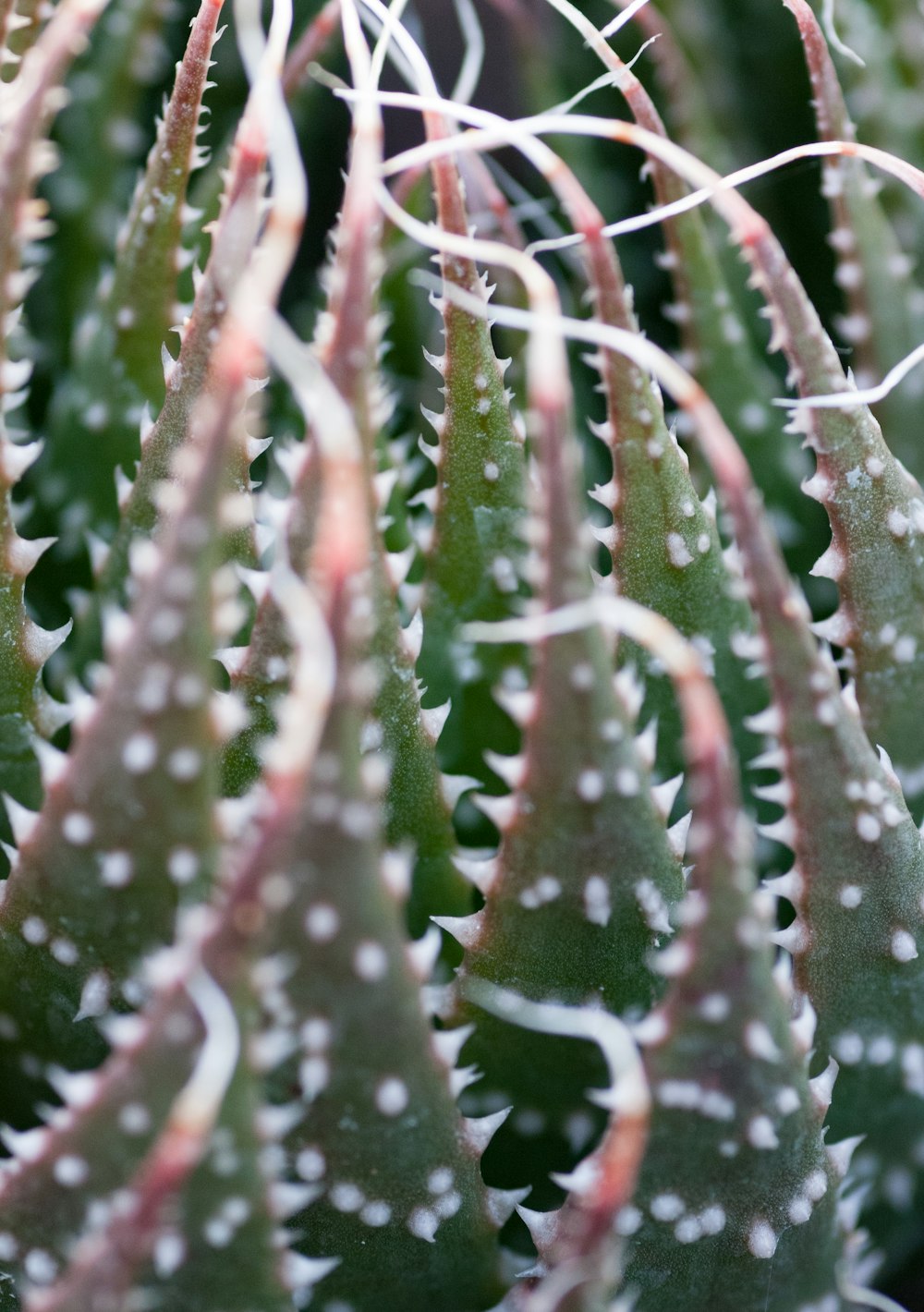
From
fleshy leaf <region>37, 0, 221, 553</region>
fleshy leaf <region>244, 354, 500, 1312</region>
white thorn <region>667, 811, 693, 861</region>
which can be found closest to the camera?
fleshy leaf <region>244, 354, 500, 1312</region>

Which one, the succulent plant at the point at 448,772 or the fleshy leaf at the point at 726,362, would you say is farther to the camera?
the fleshy leaf at the point at 726,362

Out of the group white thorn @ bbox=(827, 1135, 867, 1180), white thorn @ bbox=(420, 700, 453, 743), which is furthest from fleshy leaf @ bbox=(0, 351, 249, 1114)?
white thorn @ bbox=(827, 1135, 867, 1180)

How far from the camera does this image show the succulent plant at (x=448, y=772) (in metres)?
0.31

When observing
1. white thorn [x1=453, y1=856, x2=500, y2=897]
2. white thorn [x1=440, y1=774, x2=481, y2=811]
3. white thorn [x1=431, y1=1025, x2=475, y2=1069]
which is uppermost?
white thorn [x1=453, y1=856, x2=500, y2=897]

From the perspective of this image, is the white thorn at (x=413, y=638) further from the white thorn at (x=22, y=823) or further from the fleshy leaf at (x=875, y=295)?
the fleshy leaf at (x=875, y=295)

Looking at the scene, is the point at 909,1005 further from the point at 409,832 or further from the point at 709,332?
the point at 709,332

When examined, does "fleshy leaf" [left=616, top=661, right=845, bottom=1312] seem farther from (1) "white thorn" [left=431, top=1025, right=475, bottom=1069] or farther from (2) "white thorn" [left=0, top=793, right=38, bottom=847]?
(2) "white thorn" [left=0, top=793, right=38, bottom=847]

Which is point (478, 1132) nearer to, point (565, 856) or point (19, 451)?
point (565, 856)

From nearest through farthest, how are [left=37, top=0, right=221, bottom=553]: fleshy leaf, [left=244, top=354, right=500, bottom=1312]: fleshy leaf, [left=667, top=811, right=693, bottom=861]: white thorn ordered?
[left=244, top=354, right=500, bottom=1312]: fleshy leaf, [left=667, top=811, right=693, bottom=861]: white thorn, [left=37, top=0, right=221, bottom=553]: fleshy leaf

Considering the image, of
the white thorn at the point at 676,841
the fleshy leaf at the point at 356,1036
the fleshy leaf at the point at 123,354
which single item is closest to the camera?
the fleshy leaf at the point at 356,1036

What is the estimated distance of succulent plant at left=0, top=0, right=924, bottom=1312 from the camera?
31 cm

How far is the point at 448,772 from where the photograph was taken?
0.55 meters

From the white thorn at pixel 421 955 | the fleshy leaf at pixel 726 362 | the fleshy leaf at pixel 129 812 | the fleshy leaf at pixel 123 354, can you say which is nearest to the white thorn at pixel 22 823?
the fleshy leaf at pixel 129 812

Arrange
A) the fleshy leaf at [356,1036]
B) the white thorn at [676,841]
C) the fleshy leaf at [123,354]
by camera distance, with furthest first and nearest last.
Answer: the fleshy leaf at [123,354] < the white thorn at [676,841] < the fleshy leaf at [356,1036]
